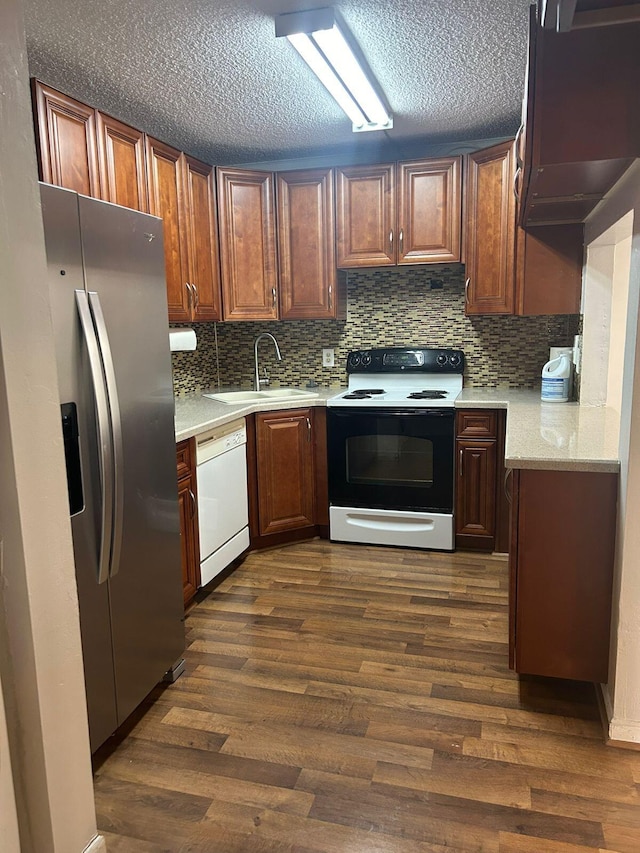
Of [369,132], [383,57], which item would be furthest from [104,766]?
[369,132]

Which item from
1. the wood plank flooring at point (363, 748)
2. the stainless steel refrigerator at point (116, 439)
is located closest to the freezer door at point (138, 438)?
the stainless steel refrigerator at point (116, 439)

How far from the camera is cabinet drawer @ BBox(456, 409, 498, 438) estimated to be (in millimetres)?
3459

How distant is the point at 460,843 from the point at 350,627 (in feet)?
3.92

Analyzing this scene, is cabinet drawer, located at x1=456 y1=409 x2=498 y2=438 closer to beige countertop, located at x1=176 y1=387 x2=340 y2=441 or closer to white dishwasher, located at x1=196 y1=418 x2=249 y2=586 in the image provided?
beige countertop, located at x1=176 y1=387 x2=340 y2=441

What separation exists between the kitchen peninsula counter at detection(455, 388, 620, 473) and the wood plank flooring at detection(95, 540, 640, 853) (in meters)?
0.88

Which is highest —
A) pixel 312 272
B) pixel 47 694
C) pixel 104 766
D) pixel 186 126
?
pixel 186 126

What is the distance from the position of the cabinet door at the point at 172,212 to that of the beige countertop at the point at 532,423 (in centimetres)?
59

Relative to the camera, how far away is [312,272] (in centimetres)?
389

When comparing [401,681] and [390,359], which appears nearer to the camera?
[401,681]

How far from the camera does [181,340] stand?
3.25 meters

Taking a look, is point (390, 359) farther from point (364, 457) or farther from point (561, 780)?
point (561, 780)

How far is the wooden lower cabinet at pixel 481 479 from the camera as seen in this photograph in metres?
3.47

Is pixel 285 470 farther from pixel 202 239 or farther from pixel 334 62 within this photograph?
pixel 334 62

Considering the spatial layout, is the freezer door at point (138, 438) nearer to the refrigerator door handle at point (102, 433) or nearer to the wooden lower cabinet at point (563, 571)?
the refrigerator door handle at point (102, 433)
